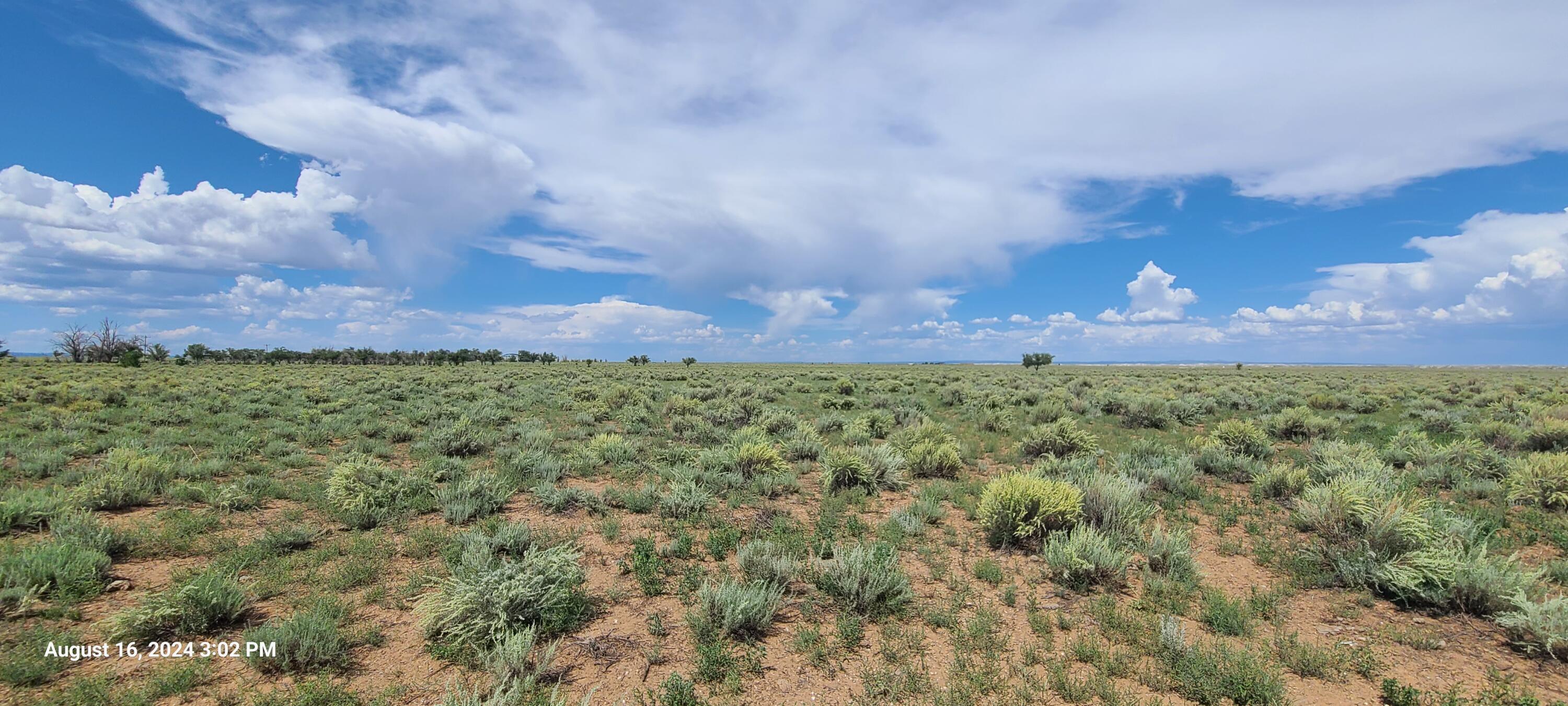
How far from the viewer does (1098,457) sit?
12.0 metres

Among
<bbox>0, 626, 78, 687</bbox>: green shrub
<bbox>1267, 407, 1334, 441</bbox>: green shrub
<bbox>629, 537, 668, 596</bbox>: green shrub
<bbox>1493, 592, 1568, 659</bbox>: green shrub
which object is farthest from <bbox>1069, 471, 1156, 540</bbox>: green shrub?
<bbox>0, 626, 78, 687</bbox>: green shrub

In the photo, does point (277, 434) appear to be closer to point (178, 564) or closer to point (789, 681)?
point (178, 564)

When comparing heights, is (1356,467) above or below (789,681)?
above

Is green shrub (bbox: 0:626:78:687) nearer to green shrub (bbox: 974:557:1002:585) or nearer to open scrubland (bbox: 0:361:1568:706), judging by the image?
open scrubland (bbox: 0:361:1568:706)

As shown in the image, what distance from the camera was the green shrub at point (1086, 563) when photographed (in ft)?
19.7

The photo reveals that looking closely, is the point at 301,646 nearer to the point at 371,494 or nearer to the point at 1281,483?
the point at 371,494

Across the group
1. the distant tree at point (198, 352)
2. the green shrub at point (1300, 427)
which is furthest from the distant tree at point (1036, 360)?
the distant tree at point (198, 352)

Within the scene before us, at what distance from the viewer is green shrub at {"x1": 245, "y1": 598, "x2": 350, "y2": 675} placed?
14.6ft

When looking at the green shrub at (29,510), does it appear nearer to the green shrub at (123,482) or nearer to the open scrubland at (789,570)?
the open scrubland at (789,570)

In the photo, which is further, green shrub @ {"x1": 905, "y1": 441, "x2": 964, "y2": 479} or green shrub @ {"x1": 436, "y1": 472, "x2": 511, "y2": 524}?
green shrub @ {"x1": 905, "y1": 441, "x2": 964, "y2": 479}

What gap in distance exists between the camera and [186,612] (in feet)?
15.7

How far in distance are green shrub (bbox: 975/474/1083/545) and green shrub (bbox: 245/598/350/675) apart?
7.07m

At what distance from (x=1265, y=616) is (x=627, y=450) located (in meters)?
10.3

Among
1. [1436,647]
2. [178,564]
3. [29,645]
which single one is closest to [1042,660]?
[1436,647]
